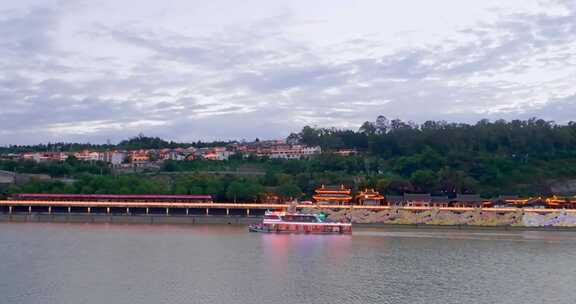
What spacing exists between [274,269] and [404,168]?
153 feet

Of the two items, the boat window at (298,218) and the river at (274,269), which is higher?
the boat window at (298,218)

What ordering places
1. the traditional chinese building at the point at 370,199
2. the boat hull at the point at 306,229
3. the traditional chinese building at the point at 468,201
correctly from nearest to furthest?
the boat hull at the point at 306,229
the traditional chinese building at the point at 468,201
the traditional chinese building at the point at 370,199

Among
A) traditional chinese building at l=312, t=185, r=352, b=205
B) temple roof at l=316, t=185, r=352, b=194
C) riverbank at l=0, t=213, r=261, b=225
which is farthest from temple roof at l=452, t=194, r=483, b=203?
riverbank at l=0, t=213, r=261, b=225

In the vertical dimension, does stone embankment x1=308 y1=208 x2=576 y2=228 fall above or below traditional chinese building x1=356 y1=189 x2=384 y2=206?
below

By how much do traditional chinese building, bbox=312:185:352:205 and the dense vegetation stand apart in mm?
3042

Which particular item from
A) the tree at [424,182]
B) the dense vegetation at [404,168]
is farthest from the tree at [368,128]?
the tree at [424,182]

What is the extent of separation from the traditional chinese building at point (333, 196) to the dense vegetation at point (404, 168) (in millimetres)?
3042

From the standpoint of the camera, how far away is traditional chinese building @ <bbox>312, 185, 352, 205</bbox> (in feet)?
195

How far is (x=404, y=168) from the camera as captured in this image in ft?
237

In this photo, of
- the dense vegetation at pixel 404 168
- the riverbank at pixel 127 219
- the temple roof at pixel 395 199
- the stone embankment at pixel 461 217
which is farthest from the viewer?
the dense vegetation at pixel 404 168

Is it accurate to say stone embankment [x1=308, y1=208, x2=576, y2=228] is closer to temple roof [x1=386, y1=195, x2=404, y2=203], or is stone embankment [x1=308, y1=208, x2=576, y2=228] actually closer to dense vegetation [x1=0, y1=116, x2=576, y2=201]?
temple roof [x1=386, y1=195, x2=404, y2=203]

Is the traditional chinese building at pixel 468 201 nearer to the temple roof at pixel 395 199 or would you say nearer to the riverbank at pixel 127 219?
the temple roof at pixel 395 199

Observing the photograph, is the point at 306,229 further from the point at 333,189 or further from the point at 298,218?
the point at 333,189

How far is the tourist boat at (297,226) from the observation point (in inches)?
1796
